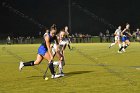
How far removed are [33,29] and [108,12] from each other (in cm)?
1284

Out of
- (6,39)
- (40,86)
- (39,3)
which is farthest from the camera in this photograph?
(39,3)

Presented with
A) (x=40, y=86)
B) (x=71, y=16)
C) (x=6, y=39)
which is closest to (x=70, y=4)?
(x=71, y=16)

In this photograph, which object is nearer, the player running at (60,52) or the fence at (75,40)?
the player running at (60,52)

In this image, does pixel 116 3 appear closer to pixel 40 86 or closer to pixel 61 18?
pixel 61 18

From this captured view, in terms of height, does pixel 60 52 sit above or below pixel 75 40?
above

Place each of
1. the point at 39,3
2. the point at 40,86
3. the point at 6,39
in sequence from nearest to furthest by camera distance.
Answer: the point at 40,86 < the point at 6,39 < the point at 39,3

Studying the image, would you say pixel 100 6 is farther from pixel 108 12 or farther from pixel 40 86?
pixel 40 86

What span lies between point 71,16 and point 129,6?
33.0 feet

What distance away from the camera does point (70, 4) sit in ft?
229

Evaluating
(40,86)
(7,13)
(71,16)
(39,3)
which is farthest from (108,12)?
(40,86)

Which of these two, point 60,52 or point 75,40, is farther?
point 75,40

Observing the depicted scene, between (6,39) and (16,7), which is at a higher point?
(16,7)

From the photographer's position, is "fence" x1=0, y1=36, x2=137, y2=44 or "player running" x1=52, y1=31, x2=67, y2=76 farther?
"fence" x1=0, y1=36, x2=137, y2=44

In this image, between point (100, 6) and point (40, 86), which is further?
point (100, 6)
